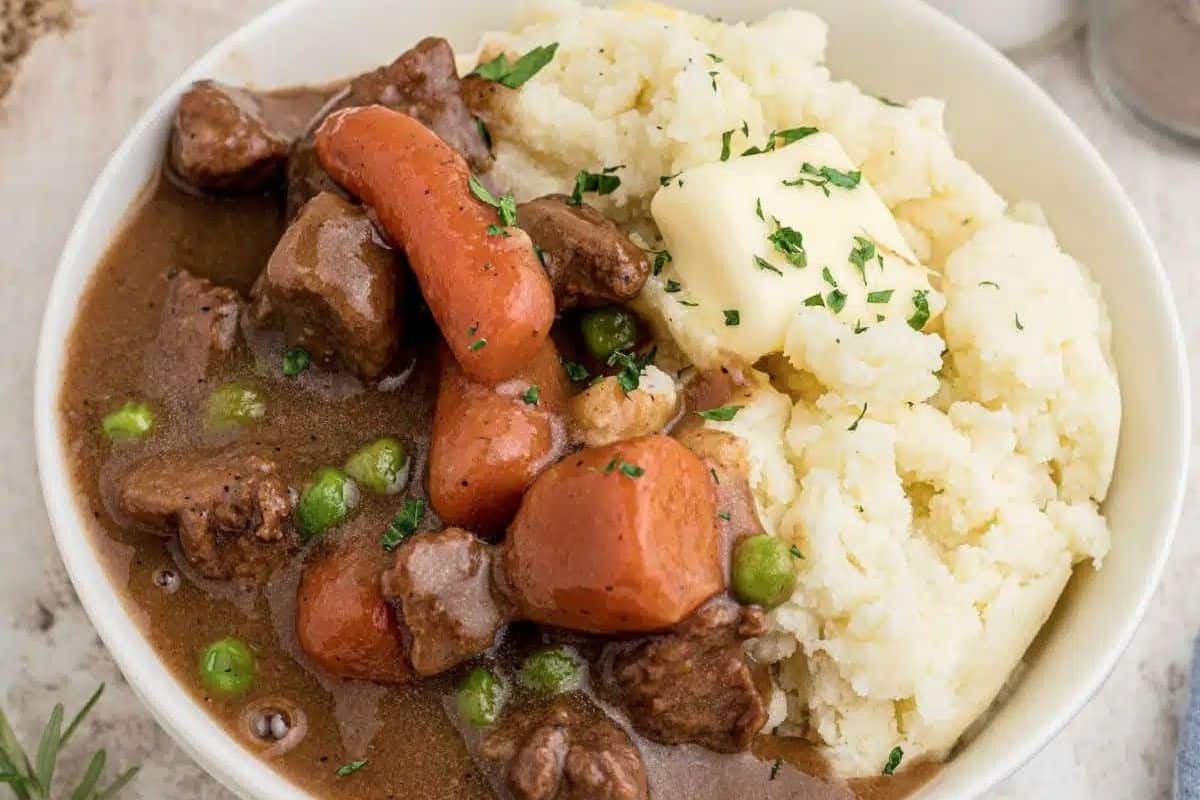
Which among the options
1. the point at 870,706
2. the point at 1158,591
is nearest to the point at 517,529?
the point at 870,706

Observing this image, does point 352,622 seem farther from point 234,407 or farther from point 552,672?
point 234,407

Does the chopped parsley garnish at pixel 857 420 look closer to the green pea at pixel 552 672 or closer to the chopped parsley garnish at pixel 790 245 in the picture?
the chopped parsley garnish at pixel 790 245

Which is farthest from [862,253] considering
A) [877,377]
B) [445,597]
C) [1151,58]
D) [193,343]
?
[1151,58]

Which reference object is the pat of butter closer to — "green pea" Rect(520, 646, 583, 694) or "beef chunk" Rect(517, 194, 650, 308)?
"beef chunk" Rect(517, 194, 650, 308)

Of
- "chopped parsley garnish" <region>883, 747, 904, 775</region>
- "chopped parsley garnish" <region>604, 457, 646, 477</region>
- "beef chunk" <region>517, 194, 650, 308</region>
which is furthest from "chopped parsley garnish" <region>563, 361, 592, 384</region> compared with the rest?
"chopped parsley garnish" <region>883, 747, 904, 775</region>

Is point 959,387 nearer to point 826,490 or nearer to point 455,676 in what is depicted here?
point 826,490

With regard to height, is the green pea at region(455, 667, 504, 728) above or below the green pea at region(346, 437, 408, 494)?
below
